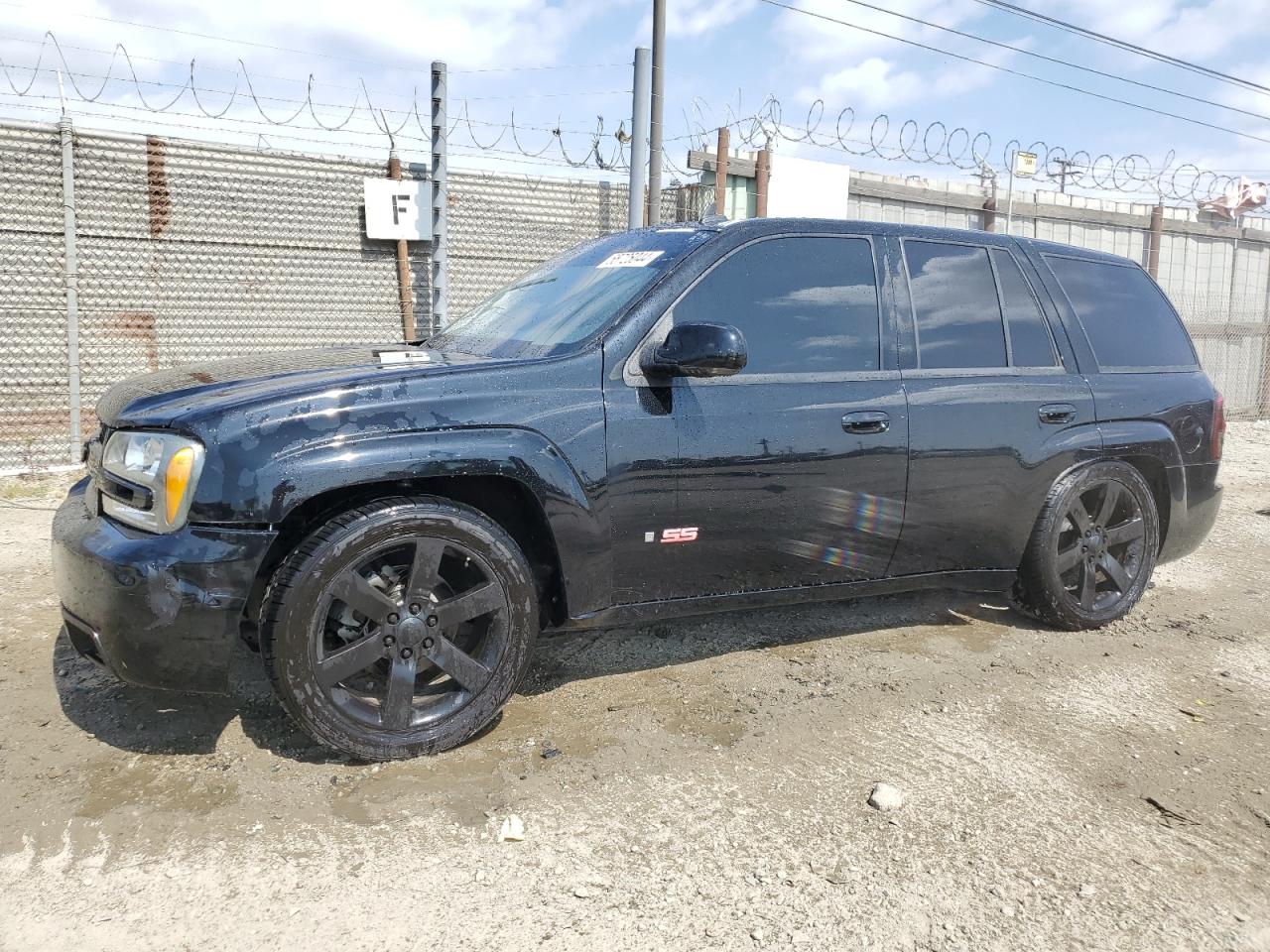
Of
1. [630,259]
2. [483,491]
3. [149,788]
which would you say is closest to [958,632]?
[630,259]

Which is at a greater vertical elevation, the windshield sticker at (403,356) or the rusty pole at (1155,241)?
the rusty pole at (1155,241)

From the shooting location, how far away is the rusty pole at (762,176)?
9859 millimetres

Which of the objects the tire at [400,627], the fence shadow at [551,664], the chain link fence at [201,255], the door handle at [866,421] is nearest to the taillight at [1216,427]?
the fence shadow at [551,664]

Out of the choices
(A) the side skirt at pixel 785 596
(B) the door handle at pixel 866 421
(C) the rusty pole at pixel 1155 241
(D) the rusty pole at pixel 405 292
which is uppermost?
(C) the rusty pole at pixel 1155 241

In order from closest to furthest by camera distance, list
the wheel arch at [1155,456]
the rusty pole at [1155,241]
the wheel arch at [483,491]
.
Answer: the wheel arch at [483,491], the wheel arch at [1155,456], the rusty pole at [1155,241]

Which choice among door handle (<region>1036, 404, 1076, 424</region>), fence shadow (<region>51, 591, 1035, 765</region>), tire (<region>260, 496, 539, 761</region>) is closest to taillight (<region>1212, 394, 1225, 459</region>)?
door handle (<region>1036, 404, 1076, 424</region>)

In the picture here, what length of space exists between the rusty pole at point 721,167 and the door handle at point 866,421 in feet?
21.1

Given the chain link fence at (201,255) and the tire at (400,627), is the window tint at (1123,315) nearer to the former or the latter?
the tire at (400,627)

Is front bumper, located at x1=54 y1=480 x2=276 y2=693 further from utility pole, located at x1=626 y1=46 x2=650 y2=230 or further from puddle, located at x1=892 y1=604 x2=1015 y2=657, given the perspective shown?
utility pole, located at x1=626 y1=46 x2=650 y2=230

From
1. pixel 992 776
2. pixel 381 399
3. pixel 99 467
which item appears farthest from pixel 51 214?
pixel 992 776

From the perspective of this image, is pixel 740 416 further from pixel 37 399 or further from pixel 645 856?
pixel 37 399

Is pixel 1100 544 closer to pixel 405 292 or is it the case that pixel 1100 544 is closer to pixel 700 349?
pixel 700 349

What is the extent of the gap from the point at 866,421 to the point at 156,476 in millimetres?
2403

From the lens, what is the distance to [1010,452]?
12.7ft
